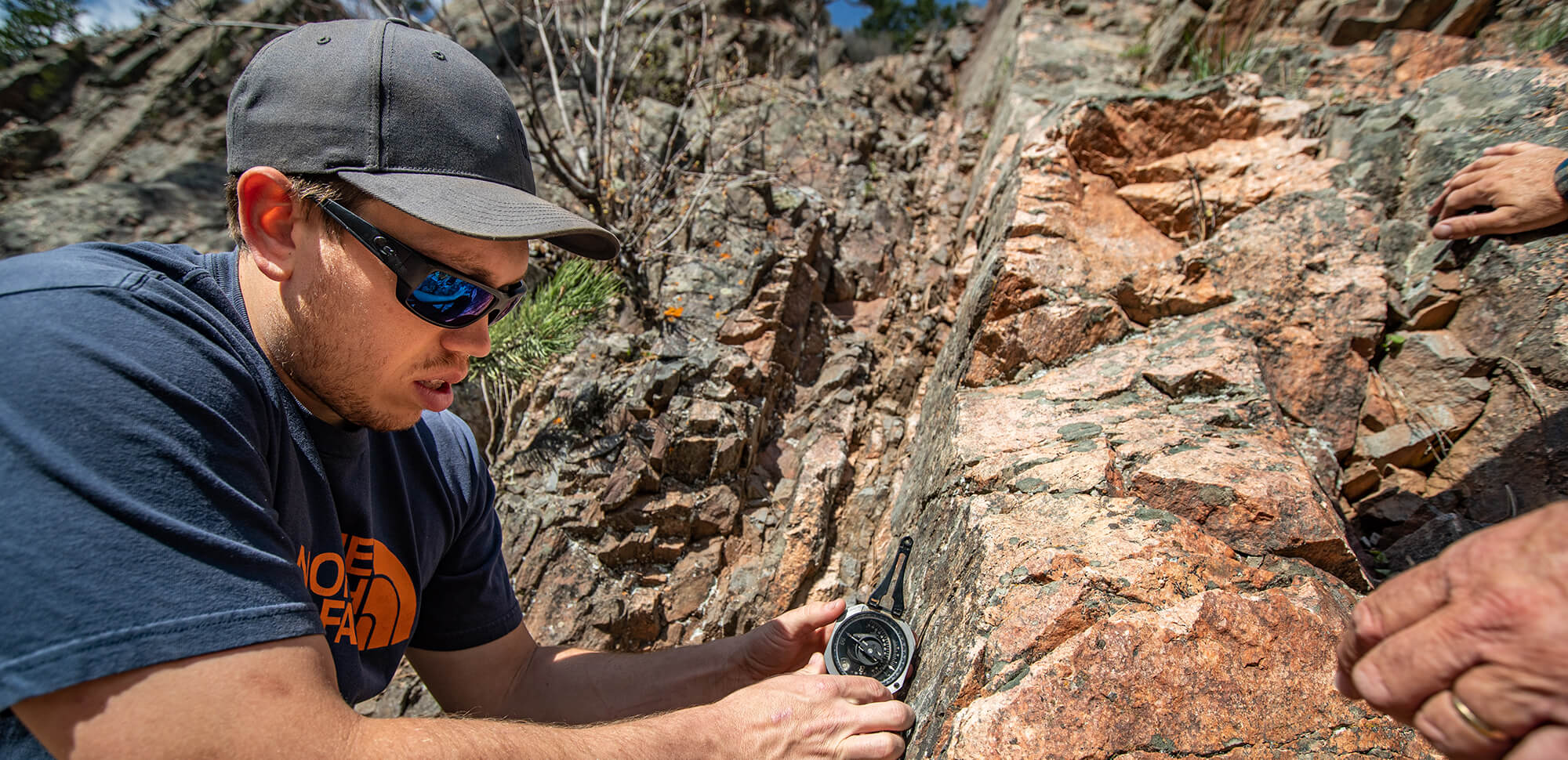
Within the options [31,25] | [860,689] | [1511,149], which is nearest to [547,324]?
[860,689]

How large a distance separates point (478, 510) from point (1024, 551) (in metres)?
1.71

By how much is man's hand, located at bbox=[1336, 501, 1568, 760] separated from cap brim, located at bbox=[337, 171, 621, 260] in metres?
1.61

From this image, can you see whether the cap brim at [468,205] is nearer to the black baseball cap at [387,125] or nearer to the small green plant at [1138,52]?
the black baseball cap at [387,125]

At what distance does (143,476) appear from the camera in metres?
1.01

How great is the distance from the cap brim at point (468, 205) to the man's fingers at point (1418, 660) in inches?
63.7

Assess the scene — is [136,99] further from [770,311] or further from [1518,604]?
[1518,604]

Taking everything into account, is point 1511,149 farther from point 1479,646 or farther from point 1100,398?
point 1479,646

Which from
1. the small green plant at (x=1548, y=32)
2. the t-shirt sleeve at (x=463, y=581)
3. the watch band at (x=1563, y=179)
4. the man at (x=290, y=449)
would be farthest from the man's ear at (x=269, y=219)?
the small green plant at (x=1548, y=32)

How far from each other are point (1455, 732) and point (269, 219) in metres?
2.15

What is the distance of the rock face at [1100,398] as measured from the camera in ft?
4.88

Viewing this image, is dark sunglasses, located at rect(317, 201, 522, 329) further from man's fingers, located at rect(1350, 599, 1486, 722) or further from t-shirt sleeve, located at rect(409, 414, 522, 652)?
man's fingers, located at rect(1350, 599, 1486, 722)

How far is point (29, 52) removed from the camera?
909 centimetres

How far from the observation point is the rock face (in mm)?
1488

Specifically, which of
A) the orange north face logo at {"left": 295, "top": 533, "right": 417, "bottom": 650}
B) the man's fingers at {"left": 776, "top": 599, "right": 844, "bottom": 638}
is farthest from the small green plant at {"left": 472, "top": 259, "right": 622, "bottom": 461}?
the man's fingers at {"left": 776, "top": 599, "right": 844, "bottom": 638}
